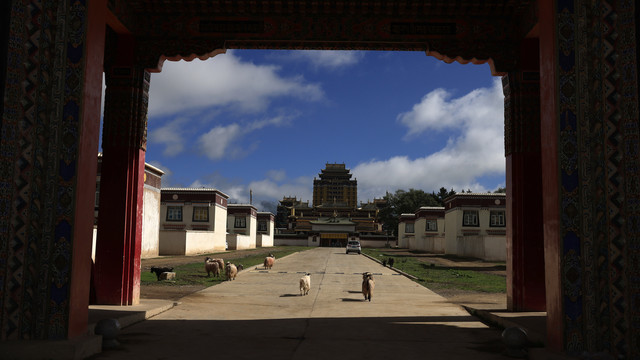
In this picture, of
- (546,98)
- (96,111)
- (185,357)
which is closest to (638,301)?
(546,98)

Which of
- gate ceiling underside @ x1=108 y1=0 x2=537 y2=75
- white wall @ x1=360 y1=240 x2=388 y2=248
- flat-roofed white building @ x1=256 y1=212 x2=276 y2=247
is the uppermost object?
gate ceiling underside @ x1=108 y1=0 x2=537 y2=75

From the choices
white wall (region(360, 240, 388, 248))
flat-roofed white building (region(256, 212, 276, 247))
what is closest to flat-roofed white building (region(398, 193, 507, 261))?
flat-roofed white building (region(256, 212, 276, 247))

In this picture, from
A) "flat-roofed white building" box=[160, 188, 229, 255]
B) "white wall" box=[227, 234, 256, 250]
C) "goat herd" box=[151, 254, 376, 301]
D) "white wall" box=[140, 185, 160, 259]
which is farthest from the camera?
"white wall" box=[227, 234, 256, 250]

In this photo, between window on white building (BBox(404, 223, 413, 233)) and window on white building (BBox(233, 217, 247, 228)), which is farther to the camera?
window on white building (BBox(404, 223, 413, 233))

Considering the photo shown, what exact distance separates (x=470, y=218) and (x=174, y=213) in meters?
26.6

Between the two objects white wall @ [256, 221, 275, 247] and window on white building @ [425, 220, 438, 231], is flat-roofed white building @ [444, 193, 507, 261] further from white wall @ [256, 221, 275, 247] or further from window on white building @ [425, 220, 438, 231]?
white wall @ [256, 221, 275, 247]

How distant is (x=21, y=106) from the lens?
5.42 metres

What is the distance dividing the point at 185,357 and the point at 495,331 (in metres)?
4.69

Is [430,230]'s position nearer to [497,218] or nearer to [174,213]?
[497,218]

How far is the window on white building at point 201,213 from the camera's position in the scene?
151 feet

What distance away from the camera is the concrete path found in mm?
5922

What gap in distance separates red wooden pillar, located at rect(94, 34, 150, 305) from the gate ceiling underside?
0.46 metres

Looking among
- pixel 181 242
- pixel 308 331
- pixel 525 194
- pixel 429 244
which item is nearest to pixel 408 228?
pixel 429 244

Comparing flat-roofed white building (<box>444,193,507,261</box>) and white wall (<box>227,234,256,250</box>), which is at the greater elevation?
flat-roofed white building (<box>444,193,507,261</box>)
